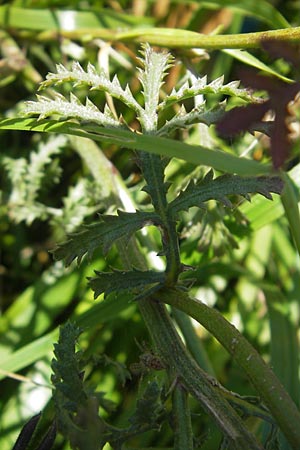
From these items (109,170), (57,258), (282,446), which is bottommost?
(282,446)

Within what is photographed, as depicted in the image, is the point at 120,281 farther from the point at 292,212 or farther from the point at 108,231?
the point at 292,212

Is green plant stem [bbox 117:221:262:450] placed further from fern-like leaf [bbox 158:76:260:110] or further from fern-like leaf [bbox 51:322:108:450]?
fern-like leaf [bbox 158:76:260:110]

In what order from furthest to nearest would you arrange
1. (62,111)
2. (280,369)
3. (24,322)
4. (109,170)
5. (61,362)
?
(24,322)
(109,170)
(280,369)
(62,111)
(61,362)

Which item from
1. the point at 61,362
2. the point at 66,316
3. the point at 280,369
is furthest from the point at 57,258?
the point at 66,316

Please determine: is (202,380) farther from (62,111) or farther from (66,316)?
(66,316)

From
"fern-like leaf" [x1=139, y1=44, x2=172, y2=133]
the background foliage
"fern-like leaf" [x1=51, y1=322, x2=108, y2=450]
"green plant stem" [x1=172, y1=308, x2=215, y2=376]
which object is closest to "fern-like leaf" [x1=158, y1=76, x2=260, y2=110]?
"fern-like leaf" [x1=139, y1=44, x2=172, y2=133]

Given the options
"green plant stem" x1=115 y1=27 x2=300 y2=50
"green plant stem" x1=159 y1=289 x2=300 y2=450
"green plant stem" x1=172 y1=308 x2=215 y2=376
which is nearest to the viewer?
"green plant stem" x1=159 y1=289 x2=300 y2=450

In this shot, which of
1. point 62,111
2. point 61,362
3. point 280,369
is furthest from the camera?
point 280,369

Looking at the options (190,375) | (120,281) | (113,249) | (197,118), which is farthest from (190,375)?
(113,249)
